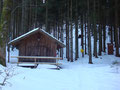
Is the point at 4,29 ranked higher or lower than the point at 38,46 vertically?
higher

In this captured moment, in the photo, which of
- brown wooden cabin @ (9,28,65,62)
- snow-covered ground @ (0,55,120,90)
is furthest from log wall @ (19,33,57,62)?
snow-covered ground @ (0,55,120,90)

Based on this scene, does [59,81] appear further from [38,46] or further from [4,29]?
[38,46]

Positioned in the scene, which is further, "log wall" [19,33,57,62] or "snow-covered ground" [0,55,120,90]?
"log wall" [19,33,57,62]

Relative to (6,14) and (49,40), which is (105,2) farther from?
(6,14)

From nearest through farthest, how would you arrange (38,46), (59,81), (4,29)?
(59,81), (4,29), (38,46)

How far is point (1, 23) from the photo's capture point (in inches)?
453

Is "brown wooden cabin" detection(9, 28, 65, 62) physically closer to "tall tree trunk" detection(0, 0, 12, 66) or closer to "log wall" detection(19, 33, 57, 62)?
"log wall" detection(19, 33, 57, 62)

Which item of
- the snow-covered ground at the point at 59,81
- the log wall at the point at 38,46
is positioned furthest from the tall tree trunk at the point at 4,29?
the log wall at the point at 38,46

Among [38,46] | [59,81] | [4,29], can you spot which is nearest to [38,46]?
[38,46]

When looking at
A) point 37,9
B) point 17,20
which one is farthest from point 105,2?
point 17,20

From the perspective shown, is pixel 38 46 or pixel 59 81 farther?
pixel 38 46

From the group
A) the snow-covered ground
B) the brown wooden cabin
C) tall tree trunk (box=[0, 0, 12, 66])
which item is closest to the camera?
the snow-covered ground

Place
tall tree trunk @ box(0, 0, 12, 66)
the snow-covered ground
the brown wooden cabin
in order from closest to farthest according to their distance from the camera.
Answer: the snow-covered ground
tall tree trunk @ box(0, 0, 12, 66)
the brown wooden cabin

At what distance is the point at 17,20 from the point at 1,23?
23.2 metres
